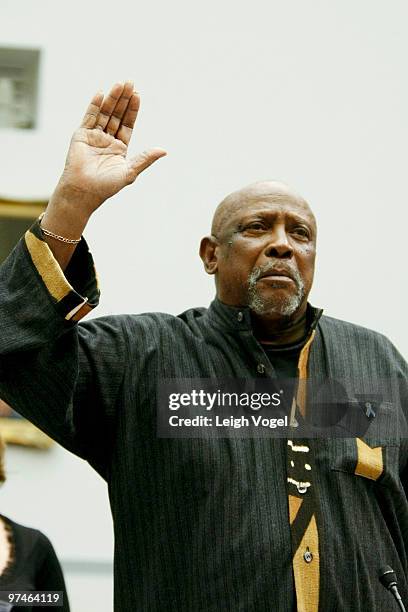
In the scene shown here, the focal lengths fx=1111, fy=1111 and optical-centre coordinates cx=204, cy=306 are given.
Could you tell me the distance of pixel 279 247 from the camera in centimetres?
273

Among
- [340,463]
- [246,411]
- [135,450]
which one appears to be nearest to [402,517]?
[340,463]

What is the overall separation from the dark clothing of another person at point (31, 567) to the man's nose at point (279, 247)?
91cm

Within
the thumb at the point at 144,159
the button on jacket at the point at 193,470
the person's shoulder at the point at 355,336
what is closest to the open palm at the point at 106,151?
the thumb at the point at 144,159

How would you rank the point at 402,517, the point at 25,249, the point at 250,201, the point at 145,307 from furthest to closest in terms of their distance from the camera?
the point at 145,307
the point at 250,201
the point at 402,517
the point at 25,249

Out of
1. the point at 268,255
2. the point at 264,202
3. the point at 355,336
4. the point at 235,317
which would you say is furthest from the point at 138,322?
the point at 355,336

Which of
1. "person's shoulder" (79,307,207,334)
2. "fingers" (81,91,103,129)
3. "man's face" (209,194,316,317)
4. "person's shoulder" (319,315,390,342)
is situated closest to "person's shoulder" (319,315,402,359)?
"person's shoulder" (319,315,390,342)

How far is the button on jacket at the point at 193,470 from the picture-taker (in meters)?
2.31

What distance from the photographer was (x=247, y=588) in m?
2.33

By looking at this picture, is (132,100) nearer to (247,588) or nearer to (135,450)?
(135,450)

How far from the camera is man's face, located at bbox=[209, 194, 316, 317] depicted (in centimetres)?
271

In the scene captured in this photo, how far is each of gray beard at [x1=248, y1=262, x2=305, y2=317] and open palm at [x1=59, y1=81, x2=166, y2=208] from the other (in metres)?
0.46

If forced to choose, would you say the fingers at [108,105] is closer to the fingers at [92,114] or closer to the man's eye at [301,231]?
the fingers at [92,114]

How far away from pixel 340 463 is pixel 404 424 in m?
0.29

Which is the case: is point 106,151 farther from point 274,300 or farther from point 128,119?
point 274,300
